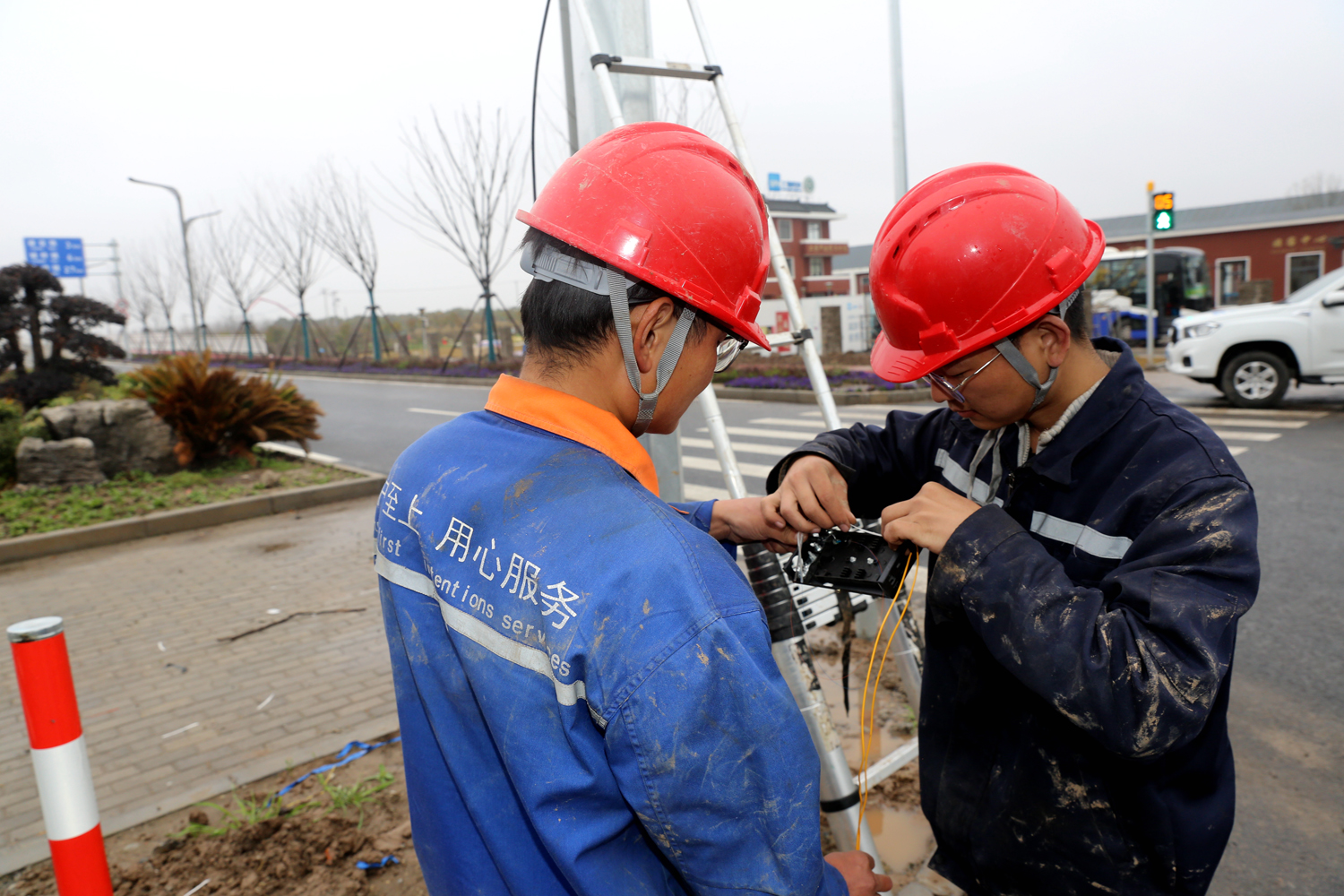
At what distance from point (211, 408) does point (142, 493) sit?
1609 millimetres

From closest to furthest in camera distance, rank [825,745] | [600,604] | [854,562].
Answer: [600,604] → [854,562] → [825,745]

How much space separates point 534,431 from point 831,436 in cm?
119

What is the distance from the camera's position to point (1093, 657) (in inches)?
48.7

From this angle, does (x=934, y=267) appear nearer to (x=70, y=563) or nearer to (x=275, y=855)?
(x=275, y=855)

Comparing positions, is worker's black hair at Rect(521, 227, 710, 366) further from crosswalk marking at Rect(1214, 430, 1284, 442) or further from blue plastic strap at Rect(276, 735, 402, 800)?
crosswalk marking at Rect(1214, 430, 1284, 442)

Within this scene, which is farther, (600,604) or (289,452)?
(289,452)

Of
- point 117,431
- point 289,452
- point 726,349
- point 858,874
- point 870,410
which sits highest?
point 726,349

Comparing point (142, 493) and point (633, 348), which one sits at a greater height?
point (633, 348)

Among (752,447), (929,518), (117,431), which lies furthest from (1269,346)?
(117,431)

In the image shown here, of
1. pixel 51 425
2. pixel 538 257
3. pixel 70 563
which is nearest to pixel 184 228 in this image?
pixel 51 425

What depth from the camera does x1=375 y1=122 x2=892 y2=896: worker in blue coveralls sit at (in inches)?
37.9

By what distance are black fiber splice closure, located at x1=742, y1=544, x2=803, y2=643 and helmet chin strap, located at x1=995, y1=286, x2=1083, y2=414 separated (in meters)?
0.90

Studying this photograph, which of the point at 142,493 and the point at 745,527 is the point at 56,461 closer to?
the point at 142,493

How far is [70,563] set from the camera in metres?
6.93
